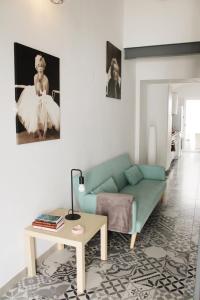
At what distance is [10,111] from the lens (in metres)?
2.14

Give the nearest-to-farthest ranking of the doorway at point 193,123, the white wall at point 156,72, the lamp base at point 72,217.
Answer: the lamp base at point 72,217 < the white wall at point 156,72 < the doorway at point 193,123

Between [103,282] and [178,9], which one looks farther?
[178,9]

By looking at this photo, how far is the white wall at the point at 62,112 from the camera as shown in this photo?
2139 millimetres

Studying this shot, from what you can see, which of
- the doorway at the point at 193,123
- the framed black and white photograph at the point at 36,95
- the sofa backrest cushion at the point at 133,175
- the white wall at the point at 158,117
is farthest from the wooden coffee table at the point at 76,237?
the doorway at the point at 193,123

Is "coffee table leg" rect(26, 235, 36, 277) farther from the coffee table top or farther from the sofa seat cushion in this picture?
the sofa seat cushion

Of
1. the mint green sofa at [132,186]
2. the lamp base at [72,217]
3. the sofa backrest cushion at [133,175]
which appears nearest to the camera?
the lamp base at [72,217]

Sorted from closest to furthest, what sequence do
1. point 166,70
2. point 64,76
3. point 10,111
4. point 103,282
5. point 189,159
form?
point 10,111, point 103,282, point 64,76, point 166,70, point 189,159

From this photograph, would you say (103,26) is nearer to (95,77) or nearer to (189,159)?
(95,77)

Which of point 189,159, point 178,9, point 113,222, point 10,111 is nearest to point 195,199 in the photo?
point 113,222

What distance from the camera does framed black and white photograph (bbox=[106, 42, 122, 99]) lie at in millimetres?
3977

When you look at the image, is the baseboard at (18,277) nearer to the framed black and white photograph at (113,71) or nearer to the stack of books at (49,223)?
the stack of books at (49,223)

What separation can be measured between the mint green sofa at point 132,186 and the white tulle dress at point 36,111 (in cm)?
75

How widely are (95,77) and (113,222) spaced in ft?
6.22

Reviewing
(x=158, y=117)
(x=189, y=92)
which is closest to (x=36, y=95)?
(x=158, y=117)
